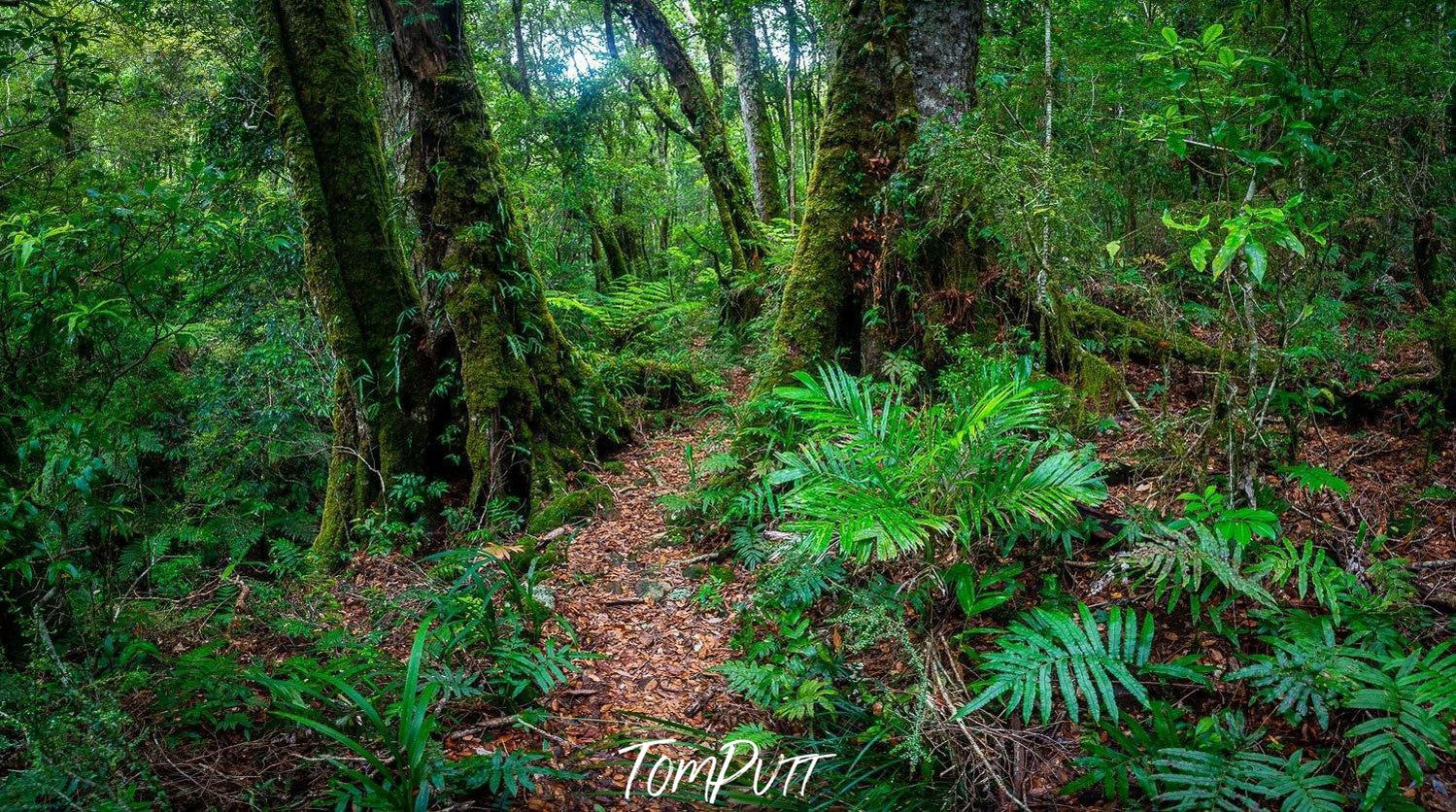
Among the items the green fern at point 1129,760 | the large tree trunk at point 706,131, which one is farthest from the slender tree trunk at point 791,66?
the green fern at point 1129,760

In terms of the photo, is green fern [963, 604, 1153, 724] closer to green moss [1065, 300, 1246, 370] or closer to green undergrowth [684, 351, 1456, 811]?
green undergrowth [684, 351, 1456, 811]

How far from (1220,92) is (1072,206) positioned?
111cm

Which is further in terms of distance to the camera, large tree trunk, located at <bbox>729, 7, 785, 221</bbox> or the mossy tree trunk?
large tree trunk, located at <bbox>729, 7, 785, 221</bbox>

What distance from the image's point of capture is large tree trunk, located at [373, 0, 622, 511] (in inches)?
227

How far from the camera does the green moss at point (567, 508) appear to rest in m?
5.22

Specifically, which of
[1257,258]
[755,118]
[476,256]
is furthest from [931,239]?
[755,118]

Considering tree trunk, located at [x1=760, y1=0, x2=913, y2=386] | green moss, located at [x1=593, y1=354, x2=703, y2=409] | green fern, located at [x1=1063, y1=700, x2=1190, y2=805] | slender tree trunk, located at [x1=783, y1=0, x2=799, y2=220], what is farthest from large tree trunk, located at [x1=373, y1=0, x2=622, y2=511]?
slender tree trunk, located at [x1=783, y1=0, x2=799, y2=220]

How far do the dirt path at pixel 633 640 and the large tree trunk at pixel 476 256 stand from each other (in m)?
0.95

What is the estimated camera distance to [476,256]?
19.6 feet

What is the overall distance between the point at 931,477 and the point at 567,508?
3.18 meters

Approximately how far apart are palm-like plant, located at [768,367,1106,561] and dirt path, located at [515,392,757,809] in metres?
0.97

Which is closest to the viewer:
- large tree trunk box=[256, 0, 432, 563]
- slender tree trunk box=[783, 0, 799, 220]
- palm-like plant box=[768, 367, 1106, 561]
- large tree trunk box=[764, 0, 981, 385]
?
palm-like plant box=[768, 367, 1106, 561]

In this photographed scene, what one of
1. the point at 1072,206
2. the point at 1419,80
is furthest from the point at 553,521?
the point at 1419,80

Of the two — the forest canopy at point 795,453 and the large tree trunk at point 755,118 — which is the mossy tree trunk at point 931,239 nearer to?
the forest canopy at point 795,453
